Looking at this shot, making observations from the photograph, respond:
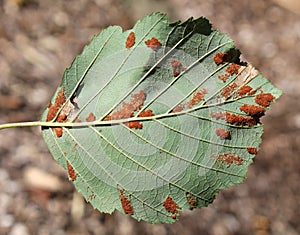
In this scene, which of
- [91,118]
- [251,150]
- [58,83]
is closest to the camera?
[251,150]

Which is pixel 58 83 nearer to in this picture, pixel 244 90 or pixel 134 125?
pixel 134 125

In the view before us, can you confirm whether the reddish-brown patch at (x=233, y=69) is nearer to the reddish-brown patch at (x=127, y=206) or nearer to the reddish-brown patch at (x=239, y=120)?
the reddish-brown patch at (x=239, y=120)

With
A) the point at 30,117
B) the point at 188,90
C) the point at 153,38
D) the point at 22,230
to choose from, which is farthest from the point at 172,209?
the point at 30,117

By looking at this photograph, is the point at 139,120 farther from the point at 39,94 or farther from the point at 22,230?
the point at 39,94

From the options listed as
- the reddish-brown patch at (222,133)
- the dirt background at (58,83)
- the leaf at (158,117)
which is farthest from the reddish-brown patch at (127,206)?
the dirt background at (58,83)

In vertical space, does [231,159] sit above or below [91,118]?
above

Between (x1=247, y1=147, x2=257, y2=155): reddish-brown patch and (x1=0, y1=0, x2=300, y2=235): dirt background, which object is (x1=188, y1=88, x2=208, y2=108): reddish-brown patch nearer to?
(x1=247, y1=147, x2=257, y2=155): reddish-brown patch

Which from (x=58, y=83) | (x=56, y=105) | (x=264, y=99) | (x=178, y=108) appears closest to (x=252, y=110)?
(x=264, y=99)

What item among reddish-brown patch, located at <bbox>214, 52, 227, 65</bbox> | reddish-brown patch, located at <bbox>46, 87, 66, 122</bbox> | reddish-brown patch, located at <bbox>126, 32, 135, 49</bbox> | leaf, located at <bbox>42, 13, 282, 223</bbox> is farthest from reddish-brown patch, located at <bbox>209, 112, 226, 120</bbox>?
reddish-brown patch, located at <bbox>46, 87, 66, 122</bbox>
